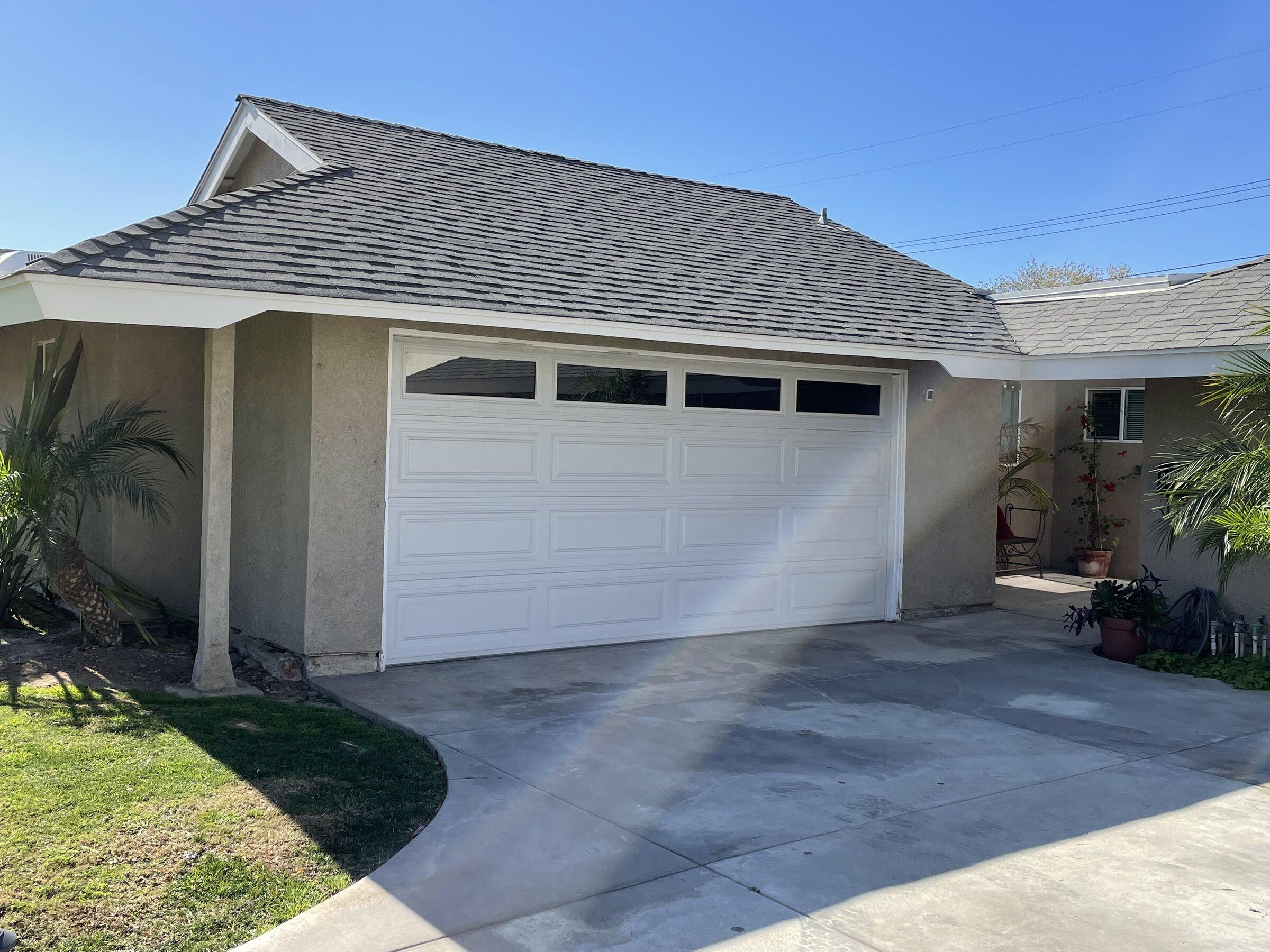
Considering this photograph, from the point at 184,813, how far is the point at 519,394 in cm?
449

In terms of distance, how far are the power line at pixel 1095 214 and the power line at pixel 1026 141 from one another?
2.75 metres

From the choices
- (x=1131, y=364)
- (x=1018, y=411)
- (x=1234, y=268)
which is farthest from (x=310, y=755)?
(x=1018, y=411)

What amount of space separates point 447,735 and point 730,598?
162 inches

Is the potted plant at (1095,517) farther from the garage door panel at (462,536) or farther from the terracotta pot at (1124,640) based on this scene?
the garage door panel at (462,536)

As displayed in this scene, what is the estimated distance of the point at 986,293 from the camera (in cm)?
1245

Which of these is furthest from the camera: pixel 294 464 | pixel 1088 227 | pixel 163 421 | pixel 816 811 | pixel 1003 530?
pixel 1088 227

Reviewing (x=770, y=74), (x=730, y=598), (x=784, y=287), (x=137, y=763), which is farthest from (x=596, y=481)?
(x=770, y=74)

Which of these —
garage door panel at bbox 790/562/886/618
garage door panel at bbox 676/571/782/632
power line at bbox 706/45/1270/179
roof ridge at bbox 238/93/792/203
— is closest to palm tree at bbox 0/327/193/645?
roof ridge at bbox 238/93/792/203

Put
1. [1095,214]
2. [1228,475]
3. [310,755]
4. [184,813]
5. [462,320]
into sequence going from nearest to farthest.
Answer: [184,813]
[310,755]
[462,320]
[1228,475]
[1095,214]

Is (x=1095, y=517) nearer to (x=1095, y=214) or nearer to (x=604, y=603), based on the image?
(x=604, y=603)

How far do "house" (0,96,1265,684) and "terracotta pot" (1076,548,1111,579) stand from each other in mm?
3781

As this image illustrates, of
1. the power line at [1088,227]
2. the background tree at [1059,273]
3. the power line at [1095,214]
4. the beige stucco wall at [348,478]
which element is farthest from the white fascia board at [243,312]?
the background tree at [1059,273]

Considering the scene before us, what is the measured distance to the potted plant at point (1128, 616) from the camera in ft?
29.6

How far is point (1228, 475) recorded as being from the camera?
8039 mm
